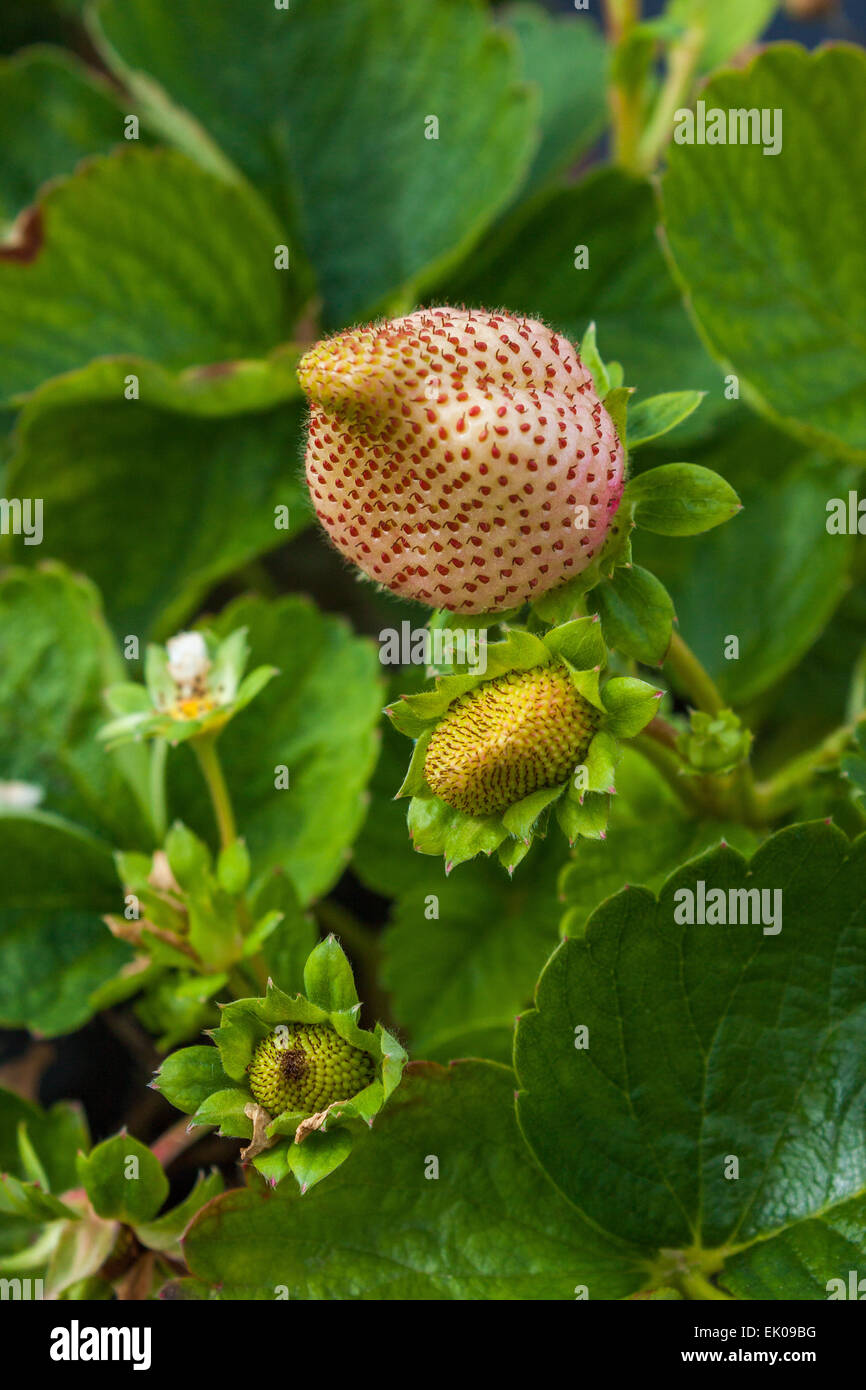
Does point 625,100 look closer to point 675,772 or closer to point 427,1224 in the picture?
point 675,772

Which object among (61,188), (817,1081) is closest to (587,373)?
(817,1081)

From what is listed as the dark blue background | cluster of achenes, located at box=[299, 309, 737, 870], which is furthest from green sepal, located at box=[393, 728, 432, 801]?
the dark blue background

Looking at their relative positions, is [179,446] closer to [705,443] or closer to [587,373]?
→ [705,443]

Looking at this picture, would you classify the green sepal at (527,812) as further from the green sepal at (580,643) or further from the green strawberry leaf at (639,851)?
the green strawberry leaf at (639,851)

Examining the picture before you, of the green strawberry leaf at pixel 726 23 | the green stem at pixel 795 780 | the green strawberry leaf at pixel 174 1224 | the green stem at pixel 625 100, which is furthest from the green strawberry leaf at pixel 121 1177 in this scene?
the green strawberry leaf at pixel 726 23

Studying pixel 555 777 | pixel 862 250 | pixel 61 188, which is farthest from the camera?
pixel 61 188

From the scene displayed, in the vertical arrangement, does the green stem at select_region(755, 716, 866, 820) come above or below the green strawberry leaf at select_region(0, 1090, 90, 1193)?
above

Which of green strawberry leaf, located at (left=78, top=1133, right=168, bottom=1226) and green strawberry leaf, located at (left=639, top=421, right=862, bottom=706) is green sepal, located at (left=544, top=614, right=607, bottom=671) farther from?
green strawberry leaf, located at (left=639, top=421, right=862, bottom=706)
